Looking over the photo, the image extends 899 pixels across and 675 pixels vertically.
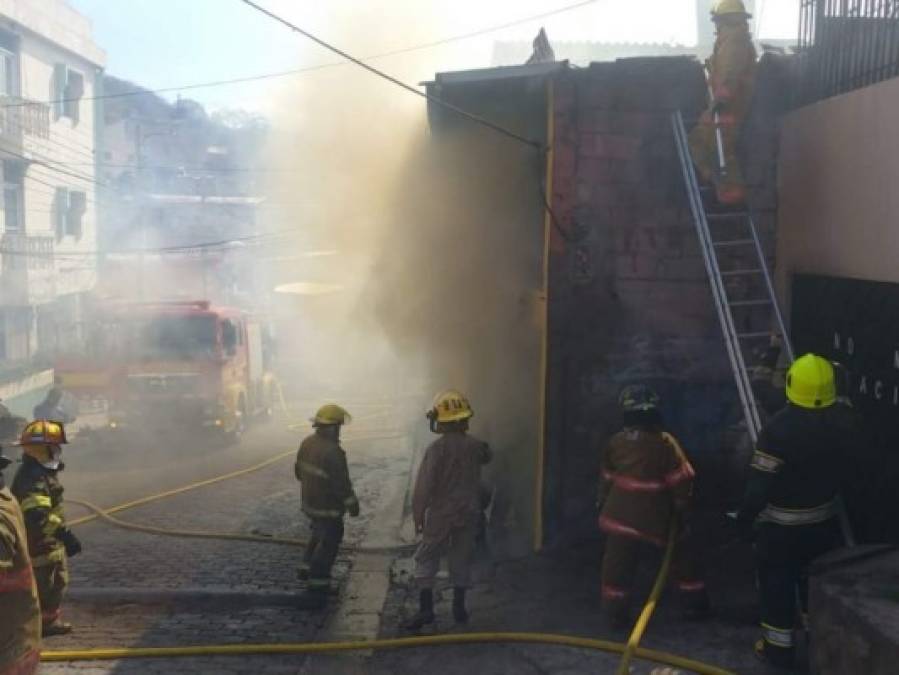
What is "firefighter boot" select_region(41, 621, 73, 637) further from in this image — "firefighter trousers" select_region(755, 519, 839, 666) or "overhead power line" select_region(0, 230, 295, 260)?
"overhead power line" select_region(0, 230, 295, 260)

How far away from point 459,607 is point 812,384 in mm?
2727

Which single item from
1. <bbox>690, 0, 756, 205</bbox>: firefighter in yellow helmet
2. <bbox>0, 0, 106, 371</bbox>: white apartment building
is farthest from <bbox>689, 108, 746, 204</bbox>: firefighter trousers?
<bbox>0, 0, 106, 371</bbox>: white apartment building

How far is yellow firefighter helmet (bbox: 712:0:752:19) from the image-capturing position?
714cm

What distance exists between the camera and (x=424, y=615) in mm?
6355

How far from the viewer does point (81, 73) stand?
86.5 feet

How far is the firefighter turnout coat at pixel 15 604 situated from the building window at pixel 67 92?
22855 mm

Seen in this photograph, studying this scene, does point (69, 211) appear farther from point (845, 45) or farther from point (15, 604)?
point (15, 604)

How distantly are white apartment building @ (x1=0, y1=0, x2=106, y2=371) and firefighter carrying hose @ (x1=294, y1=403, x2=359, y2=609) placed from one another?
567 inches

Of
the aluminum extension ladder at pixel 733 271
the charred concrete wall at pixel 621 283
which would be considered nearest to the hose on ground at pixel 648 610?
the aluminum extension ladder at pixel 733 271

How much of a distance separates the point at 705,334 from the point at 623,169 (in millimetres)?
1432

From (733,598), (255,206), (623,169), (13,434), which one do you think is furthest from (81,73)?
(733,598)

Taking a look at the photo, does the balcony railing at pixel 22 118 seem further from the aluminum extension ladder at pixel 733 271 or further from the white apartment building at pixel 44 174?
the aluminum extension ladder at pixel 733 271

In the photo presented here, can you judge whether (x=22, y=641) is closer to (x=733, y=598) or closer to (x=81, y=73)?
(x=733, y=598)

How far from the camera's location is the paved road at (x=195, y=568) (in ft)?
20.9
